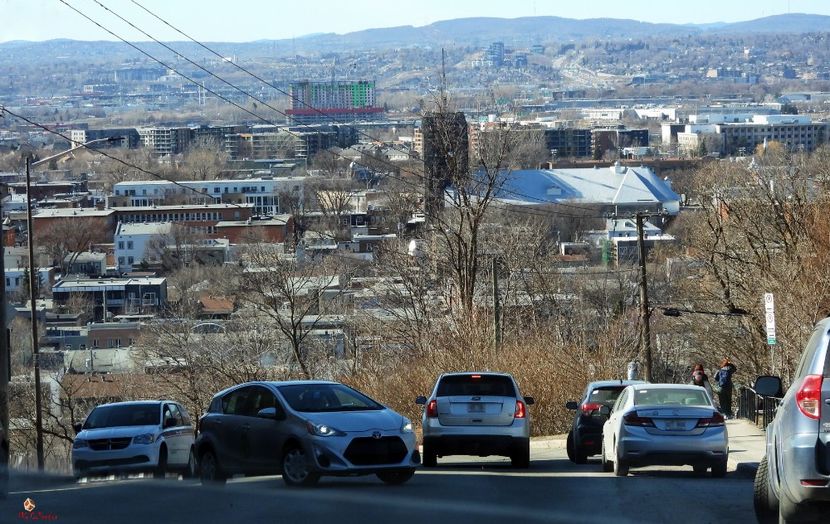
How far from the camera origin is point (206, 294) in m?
89.7

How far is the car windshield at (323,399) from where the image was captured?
16234 millimetres

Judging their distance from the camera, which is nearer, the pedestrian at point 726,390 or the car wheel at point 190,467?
the car wheel at point 190,467

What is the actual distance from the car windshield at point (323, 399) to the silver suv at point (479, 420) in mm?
3087

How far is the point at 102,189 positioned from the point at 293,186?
35041 millimetres

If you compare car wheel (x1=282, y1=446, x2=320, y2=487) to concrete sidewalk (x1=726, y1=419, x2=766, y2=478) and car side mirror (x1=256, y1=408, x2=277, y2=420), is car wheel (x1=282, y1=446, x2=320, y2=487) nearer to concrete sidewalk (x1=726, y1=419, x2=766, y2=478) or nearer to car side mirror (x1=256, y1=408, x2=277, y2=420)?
car side mirror (x1=256, y1=408, x2=277, y2=420)

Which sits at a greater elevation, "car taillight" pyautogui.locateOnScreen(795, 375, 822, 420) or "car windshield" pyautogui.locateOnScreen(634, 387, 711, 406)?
"car taillight" pyautogui.locateOnScreen(795, 375, 822, 420)

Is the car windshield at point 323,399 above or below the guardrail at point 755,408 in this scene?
above

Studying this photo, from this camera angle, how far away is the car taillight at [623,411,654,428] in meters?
17.7

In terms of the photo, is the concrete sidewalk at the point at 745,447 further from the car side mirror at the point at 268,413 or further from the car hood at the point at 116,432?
the car hood at the point at 116,432

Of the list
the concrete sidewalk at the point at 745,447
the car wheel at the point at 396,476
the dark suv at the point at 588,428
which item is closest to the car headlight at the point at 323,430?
the car wheel at the point at 396,476

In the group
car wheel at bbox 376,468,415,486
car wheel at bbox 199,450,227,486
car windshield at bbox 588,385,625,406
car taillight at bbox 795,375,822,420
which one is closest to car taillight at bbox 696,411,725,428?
car wheel at bbox 376,468,415,486

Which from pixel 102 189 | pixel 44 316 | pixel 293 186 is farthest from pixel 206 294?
pixel 102 189

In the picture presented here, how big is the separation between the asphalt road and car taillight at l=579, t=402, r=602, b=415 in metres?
→ 3.65

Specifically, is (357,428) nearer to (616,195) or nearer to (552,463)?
(552,463)
